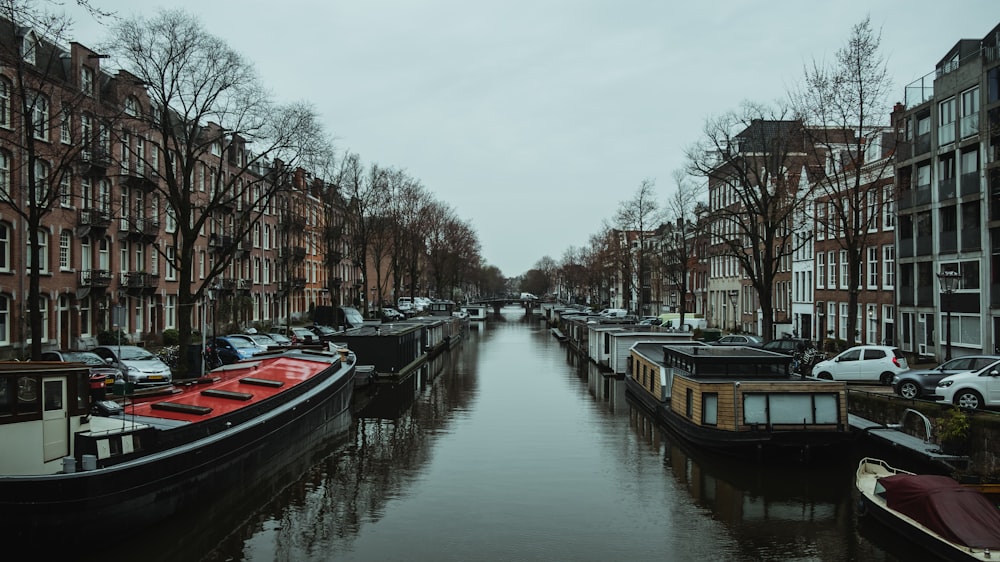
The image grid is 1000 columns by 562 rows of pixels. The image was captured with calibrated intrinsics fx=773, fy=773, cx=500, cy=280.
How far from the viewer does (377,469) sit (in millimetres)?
22125

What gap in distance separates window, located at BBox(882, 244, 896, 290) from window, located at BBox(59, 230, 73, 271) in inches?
1807

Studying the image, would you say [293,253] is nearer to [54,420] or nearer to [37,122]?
[37,122]

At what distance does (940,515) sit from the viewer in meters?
13.6

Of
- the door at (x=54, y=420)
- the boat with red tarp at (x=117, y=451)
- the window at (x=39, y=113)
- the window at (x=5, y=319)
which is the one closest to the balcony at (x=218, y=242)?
the window at (x=39, y=113)

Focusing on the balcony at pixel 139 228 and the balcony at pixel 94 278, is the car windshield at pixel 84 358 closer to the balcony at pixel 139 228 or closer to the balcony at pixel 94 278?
the balcony at pixel 94 278

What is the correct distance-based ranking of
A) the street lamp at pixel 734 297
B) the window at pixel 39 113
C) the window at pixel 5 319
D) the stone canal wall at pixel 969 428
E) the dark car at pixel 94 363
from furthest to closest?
the street lamp at pixel 734 297 → the window at pixel 5 319 → the dark car at pixel 94 363 → the window at pixel 39 113 → the stone canal wall at pixel 969 428

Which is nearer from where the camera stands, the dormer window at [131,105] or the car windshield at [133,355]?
the dormer window at [131,105]

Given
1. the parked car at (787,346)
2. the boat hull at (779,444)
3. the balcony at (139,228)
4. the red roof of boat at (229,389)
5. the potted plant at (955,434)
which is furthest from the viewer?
the balcony at (139,228)

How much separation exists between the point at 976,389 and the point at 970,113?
21114 mm

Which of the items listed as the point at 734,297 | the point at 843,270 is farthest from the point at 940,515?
the point at 734,297

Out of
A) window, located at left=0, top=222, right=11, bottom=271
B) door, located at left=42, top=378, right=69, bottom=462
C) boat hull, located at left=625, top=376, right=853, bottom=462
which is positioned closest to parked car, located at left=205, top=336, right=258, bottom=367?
window, located at left=0, top=222, right=11, bottom=271

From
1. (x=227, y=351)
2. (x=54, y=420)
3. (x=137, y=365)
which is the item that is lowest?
(x=227, y=351)

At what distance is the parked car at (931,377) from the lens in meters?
23.6

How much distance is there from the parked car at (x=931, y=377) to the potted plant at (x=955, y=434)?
4.57 meters
